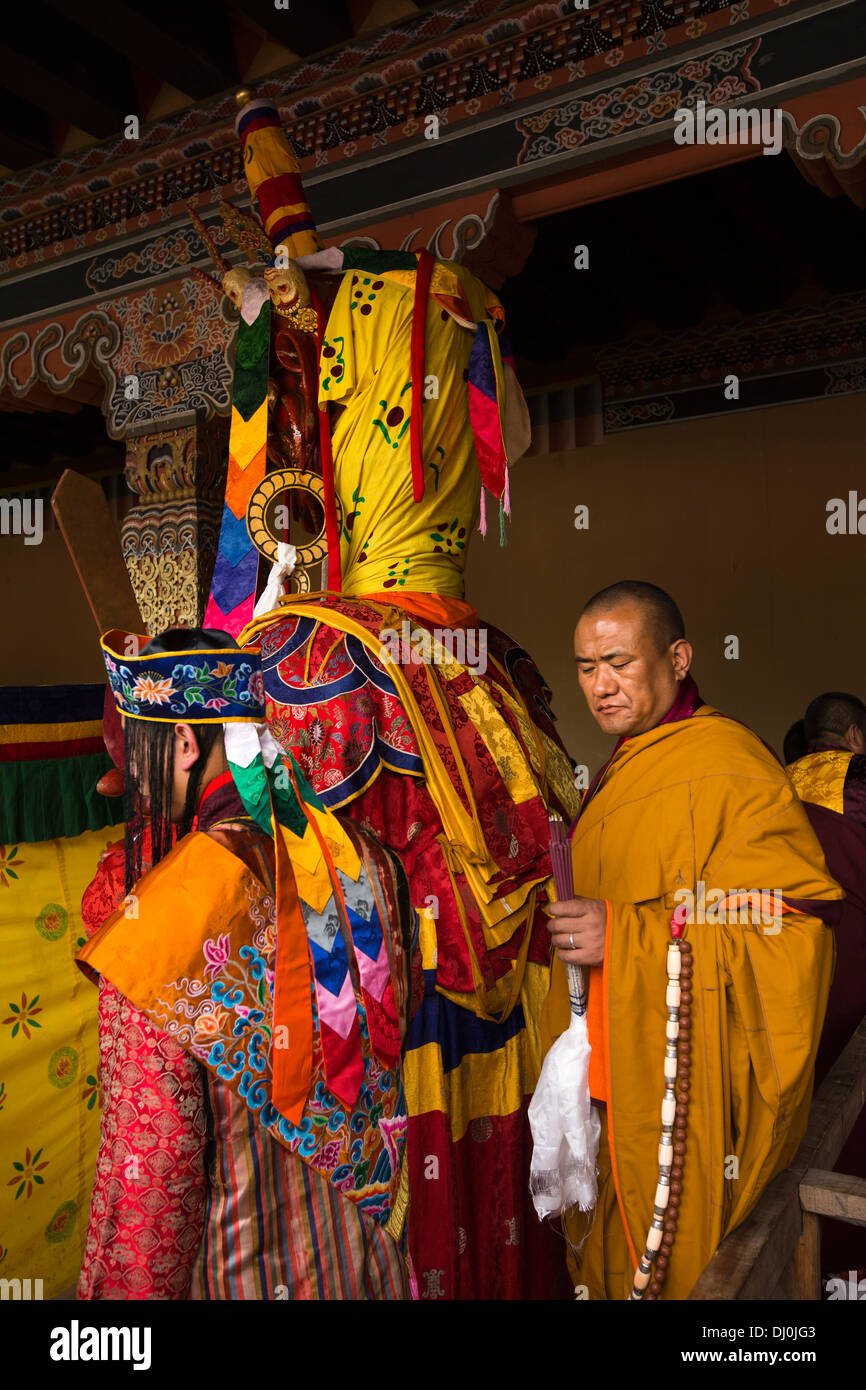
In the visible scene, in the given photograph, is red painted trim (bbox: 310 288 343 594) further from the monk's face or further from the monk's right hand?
the monk's right hand

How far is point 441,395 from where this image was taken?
1.89 meters

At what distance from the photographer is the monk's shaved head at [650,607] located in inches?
64.2

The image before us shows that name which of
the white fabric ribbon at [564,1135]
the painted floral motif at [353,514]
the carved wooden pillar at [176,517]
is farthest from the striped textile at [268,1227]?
the carved wooden pillar at [176,517]

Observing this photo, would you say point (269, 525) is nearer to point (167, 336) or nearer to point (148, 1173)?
point (148, 1173)

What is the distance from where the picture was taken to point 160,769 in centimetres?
138

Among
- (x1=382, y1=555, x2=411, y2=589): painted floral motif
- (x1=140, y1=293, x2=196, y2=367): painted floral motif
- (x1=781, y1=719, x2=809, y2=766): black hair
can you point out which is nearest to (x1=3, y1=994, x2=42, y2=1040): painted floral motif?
(x1=382, y1=555, x2=411, y2=589): painted floral motif

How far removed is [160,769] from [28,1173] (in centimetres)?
136

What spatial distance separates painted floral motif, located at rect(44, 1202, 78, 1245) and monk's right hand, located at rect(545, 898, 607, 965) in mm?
1504

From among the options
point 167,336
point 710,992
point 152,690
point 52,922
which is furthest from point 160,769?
point 167,336

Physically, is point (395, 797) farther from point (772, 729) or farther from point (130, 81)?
point (772, 729)

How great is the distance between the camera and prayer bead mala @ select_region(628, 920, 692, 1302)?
147 centimetres

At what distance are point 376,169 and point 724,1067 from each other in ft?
9.27

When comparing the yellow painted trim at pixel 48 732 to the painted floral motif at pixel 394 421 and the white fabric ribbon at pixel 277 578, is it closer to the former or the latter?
the white fabric ribbon at pixel 277 578

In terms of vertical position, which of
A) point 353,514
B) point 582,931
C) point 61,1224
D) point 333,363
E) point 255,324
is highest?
point 255,324
